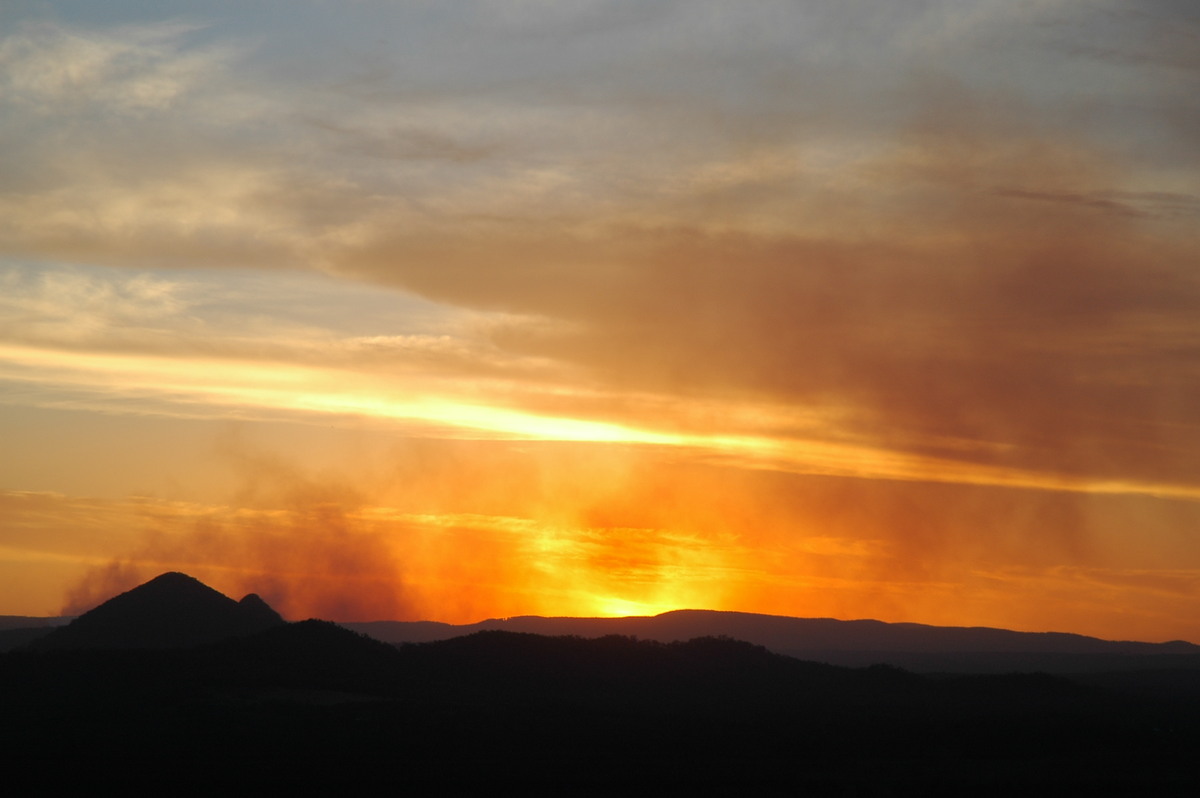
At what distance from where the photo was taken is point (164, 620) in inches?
2985

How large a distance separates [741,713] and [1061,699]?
2103 cm

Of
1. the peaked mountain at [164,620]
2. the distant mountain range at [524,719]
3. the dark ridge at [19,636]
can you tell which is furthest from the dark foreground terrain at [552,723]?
the dark ridge at [19,636]

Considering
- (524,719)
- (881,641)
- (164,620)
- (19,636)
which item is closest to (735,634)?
(881,641)

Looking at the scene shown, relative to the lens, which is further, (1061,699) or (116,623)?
(116,623)

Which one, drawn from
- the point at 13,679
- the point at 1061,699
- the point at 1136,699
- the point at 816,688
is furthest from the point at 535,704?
the point at 1136,699

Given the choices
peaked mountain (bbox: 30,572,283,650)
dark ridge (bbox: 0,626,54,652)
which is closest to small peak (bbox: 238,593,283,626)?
peaked mountain (bbox: 30,572,283,650)

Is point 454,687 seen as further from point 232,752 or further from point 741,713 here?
point 232,752

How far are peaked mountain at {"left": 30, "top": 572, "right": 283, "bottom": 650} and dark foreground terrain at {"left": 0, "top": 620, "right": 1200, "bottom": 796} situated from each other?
1534 cm

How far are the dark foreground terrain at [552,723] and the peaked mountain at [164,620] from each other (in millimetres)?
15338

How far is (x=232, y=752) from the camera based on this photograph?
37.2m

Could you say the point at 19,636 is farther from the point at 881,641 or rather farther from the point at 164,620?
the point at 881,641

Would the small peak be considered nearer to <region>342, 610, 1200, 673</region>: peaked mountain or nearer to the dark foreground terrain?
the dark foreground terrain

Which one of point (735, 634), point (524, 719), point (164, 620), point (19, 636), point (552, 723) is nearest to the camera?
point (552, 723)

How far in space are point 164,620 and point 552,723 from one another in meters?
41.9
